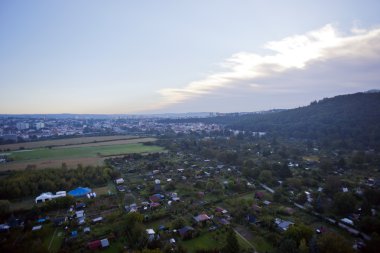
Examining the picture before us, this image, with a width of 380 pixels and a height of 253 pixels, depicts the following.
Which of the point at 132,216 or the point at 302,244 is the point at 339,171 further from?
the point at 132,216

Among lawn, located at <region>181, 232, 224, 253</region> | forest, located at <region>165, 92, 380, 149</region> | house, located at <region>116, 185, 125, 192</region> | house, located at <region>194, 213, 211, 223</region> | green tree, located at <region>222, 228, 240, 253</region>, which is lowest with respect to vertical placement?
lawn, located at <region>181, 232, 224, 253</region>

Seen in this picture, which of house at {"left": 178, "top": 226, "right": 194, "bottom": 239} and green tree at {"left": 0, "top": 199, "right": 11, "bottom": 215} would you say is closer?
house at {"left": 178, "top": 226, "right": 194, "bottom": 239}

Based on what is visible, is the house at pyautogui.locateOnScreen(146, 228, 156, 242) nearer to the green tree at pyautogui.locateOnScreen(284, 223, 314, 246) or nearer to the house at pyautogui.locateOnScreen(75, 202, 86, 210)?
the house at pyautogui.locateOnScreen(75, 202, 86, 210)

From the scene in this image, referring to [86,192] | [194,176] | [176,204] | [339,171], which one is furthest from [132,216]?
[339,171]

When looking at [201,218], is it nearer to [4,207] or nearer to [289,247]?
[289,247]

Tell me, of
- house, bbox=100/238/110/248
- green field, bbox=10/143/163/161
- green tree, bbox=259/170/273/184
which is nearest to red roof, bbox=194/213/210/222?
house, bbox=100/238/110/248

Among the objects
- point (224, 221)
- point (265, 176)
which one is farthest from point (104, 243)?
point (265, 176)

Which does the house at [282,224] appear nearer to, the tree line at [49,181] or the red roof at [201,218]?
the red roof at [201,218]

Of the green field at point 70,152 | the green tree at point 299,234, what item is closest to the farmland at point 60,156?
the green field at point 70,152
